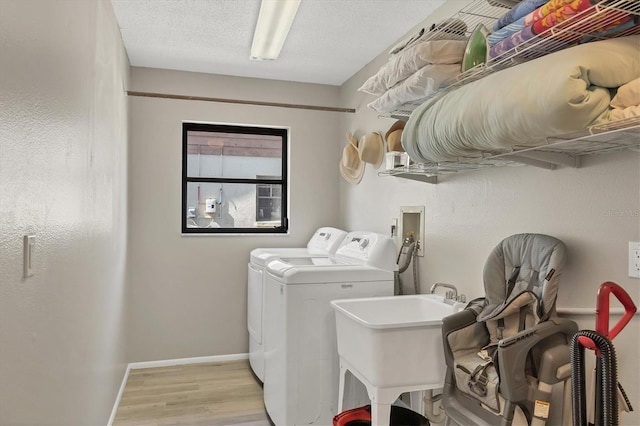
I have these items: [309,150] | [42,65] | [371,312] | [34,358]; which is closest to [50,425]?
[34,358]

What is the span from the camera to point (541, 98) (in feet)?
3.75

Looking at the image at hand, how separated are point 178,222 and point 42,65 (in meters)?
2.63

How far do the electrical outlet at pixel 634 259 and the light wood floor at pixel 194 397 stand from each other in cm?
226

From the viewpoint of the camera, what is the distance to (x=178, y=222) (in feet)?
12.5

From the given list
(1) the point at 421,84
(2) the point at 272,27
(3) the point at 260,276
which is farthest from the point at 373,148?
(1) the point at 421,84

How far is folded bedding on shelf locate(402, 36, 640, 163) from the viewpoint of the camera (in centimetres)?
110

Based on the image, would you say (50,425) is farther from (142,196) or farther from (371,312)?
(142,196)

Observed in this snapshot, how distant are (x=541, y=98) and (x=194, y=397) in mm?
3027

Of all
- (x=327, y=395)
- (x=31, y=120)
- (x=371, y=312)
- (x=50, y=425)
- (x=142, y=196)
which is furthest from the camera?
(x=142, y=196)

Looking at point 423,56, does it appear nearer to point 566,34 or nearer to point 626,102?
point 566,34

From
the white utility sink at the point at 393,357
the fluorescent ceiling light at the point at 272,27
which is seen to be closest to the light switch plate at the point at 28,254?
the white utility sink at the point at 393,357

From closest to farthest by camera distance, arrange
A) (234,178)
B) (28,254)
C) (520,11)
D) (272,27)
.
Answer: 1. (28,254)
2. (520,11)
3. (272,27)
4. (234,178)

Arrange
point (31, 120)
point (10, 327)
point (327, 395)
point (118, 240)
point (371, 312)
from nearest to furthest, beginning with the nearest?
point (10, 327) → point (31, 120) → point (371, 312) → point (327, 395) → point (118, 240)

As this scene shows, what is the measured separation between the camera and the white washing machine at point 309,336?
8.13 feet
